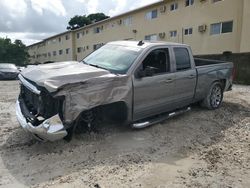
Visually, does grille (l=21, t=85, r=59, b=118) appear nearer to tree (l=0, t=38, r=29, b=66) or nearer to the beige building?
the beige building

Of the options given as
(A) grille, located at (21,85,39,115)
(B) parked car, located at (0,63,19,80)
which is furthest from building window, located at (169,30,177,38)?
(A) grille, located at (21,85,39,115)

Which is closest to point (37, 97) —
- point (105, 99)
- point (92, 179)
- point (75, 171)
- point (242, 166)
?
point (105, 99)

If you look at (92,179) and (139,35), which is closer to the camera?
(92,179)

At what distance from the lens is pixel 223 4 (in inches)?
762

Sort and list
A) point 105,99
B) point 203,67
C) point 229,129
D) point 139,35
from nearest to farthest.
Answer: point 105,99
point 229,129
point 203,67
point 139,35

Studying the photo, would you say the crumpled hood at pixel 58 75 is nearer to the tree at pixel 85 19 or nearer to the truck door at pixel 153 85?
the truck door at pixel 153 85

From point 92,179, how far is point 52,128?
39.5 inches

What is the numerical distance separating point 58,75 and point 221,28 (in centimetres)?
1802

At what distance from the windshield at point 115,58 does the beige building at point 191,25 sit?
1117 centimetres

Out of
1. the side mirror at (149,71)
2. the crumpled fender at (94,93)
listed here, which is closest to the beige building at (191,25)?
the side mirror at (149,71)

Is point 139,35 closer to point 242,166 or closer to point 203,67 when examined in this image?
point 203,67

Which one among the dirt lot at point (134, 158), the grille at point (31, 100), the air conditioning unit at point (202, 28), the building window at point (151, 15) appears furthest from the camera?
the building window at point (151, 15)

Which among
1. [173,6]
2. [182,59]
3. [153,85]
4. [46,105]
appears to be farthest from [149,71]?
[173,6]

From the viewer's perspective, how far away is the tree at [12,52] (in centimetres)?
5081
